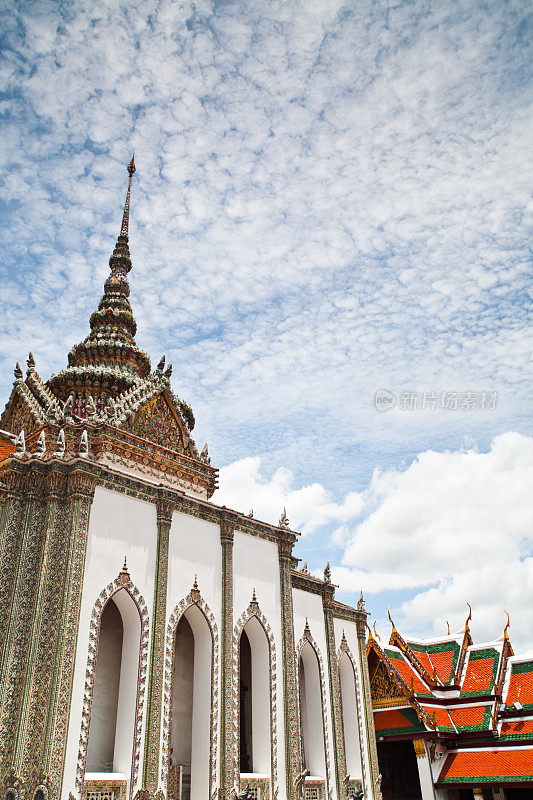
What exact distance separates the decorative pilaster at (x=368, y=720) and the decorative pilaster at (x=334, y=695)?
5.13 ft

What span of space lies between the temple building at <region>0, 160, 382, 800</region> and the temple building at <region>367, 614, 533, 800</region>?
102 cm

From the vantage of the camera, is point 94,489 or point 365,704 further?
point 365,704

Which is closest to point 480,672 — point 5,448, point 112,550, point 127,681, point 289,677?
point 289,677

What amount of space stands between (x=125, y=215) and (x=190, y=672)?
15.7 metres

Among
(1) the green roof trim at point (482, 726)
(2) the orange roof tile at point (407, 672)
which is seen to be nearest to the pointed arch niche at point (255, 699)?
(2) the orange roof tile at point (407, 672)

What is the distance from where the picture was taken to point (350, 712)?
1897 cm

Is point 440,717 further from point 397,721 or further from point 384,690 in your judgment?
point 384,690

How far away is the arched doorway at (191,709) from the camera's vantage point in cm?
1304

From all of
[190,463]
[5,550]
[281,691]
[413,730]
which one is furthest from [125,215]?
[413,730]

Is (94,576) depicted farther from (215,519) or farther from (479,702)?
(479,702)

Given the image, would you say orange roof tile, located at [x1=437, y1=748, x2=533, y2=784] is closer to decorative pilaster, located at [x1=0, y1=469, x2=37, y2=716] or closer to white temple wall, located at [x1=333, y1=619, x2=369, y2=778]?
white temple wall, located at [x1=333, y1=619, x2=369, y2=778]

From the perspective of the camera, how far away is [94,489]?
12.6 metres

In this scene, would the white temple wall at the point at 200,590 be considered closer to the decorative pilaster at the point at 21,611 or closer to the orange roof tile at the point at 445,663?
the decorative pilaster at the point at 21,611

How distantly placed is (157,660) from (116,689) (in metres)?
1.34
